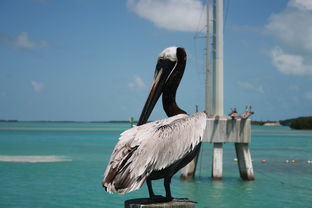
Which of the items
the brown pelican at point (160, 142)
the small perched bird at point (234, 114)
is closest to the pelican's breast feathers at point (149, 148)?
the brown pelican at point (160, 142)

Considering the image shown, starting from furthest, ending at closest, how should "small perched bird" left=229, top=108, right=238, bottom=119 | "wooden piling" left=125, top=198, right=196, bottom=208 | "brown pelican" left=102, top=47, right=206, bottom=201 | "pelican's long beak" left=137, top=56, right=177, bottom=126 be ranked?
"small perched bird" left=229, top=108, right=238, bottom=119, "pelican's long beak" left=137, top=56, right=177, bottom=126, "brown pelican" left=102, top=47, right=206, bottom=201, "wooden piling" left=125, top=198, right=196, bottom=208

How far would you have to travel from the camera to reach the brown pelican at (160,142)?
4.60 meters

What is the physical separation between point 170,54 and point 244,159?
1244cm

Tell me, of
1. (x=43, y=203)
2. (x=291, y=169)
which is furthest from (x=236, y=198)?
(x=291, y=169)

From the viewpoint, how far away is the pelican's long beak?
5223mm

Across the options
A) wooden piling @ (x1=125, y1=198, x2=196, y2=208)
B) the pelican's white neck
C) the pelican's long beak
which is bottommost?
wooden piling @ (x1=125, y1=198, x2=196, y2=208)

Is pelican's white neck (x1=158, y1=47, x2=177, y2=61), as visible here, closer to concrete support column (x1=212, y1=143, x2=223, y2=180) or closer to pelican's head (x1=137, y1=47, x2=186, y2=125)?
pelican's head (x1=137, y1=47, x2=186, y2=125)

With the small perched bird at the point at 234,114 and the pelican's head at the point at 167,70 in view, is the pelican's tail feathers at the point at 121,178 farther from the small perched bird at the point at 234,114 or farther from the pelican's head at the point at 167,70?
the small perched bird at the point at 234,114

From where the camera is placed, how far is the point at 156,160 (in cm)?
480

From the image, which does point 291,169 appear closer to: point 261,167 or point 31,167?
point 261,167

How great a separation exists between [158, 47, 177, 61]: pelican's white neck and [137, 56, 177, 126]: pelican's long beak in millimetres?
14

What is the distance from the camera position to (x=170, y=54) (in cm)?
Answer: 533

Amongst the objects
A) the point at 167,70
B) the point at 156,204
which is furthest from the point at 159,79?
the point at 156,204

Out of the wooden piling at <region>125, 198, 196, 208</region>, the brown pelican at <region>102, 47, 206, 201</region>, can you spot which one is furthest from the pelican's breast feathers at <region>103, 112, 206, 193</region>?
the wooden piling at <region>125, 198, 196, 208</region>
